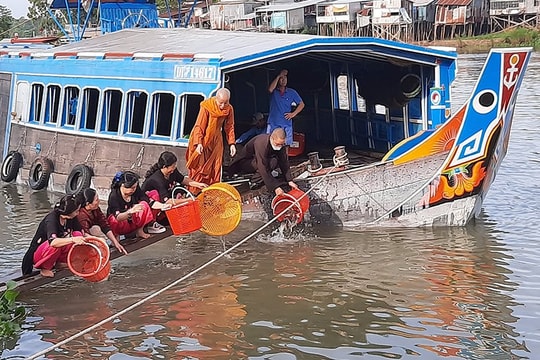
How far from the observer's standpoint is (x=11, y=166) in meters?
15.4

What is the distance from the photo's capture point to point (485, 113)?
10156 millimetres

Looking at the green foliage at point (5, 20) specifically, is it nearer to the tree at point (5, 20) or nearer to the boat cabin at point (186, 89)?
the tree at point (5, 20)

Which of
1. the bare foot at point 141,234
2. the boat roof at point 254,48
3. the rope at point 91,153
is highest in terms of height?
the boat roof at point 254,48

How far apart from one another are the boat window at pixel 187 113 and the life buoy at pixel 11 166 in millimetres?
4735

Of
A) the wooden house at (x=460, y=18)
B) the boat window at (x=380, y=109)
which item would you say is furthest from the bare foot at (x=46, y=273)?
the wooden house at (x=460, y=18)

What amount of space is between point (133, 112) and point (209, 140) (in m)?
2.75

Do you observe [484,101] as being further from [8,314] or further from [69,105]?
[69,105]

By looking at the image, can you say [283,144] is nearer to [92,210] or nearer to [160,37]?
[92,210]

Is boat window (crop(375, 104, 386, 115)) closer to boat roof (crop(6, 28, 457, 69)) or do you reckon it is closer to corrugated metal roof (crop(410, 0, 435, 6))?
boat roof (crop(6, 28, 457, 69))

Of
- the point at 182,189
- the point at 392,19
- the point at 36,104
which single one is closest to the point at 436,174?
the point at 182,189

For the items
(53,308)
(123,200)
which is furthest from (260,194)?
(53,308)

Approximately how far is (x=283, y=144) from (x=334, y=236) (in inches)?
62.4

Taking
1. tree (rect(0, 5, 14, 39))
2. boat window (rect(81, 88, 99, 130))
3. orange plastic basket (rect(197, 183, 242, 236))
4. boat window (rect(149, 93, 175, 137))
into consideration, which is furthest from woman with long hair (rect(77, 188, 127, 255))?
tree (rect(0, 5, 14, 39))

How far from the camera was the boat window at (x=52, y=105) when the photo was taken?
Result: 571 inches
